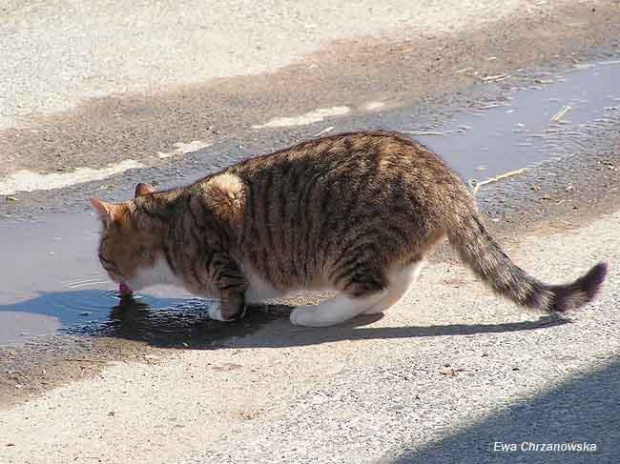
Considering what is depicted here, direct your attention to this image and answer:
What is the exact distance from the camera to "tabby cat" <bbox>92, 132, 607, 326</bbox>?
634cm

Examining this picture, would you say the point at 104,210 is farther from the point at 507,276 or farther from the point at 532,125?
the point at 532,125

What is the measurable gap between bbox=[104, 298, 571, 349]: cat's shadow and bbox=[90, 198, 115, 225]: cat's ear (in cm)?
54

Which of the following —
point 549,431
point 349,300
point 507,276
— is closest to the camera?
point 549,431

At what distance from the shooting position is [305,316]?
21.7ft

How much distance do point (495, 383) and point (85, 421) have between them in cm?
193

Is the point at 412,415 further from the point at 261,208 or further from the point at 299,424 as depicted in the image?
the point at 261,208

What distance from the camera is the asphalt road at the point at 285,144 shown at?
18.0 feet

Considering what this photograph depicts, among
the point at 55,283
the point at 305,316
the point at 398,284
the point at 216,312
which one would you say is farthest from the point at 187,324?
the point at 398,284

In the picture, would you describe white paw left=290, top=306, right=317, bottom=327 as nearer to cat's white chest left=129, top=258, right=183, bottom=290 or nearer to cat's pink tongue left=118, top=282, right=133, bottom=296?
cat's white chest left=129, top=258, right=183, bottom=290

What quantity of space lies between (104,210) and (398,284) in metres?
1.78

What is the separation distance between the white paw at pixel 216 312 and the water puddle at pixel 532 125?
2.53 m

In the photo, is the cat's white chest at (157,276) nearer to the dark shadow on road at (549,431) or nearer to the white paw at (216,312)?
the white paw at (216,312)

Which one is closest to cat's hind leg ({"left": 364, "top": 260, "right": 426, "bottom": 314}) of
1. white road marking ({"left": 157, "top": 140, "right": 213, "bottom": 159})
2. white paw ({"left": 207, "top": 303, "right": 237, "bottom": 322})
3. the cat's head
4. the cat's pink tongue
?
white paw ({"left": 207, "top": 303, "right": 237, "bottom": 322})

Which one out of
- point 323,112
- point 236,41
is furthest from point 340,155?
point 236,41
